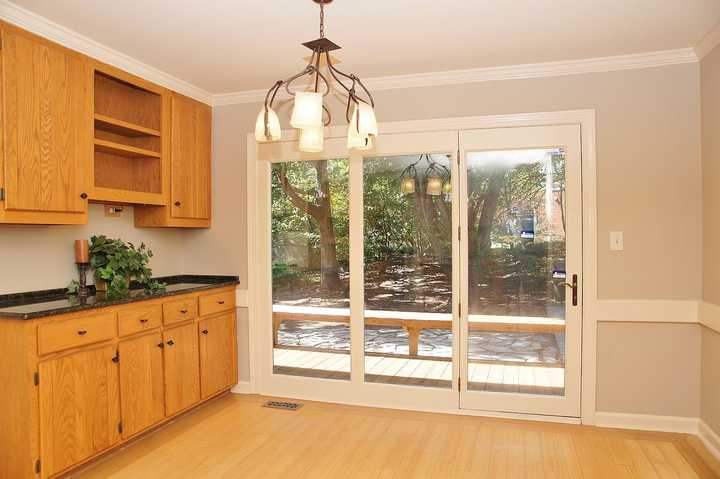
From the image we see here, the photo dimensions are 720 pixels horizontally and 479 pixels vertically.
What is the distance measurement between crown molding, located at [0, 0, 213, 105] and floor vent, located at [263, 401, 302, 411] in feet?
8.12

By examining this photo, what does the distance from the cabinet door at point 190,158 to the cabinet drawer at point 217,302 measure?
656 millimetres

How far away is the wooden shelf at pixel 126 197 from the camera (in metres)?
3.26

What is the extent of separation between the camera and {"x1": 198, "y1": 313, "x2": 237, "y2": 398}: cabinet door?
3.87 meters

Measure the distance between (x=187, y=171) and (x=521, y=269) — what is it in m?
2.62

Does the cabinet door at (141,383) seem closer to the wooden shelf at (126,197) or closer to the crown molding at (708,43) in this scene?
the wooden shelf at (126,197)

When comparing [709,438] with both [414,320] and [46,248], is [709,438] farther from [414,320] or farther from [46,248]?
[46,248]

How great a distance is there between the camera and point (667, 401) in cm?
344

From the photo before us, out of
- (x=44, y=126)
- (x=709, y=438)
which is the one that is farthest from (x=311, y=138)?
(x=709, y=438)

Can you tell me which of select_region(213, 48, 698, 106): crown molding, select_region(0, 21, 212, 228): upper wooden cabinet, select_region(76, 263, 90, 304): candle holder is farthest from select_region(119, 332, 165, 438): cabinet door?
select_region(213, 48, 698, 106): crown molding

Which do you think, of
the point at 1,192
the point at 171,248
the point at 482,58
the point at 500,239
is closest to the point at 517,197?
the point at 500,239

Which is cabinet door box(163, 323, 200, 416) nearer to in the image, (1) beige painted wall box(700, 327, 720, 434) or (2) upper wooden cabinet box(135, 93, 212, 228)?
(2) upper wooden cabinet box(135, 93, 212, 228)

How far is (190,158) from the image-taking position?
4.08m

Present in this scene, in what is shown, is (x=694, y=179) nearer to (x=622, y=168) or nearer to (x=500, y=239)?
(x=622, y=168)

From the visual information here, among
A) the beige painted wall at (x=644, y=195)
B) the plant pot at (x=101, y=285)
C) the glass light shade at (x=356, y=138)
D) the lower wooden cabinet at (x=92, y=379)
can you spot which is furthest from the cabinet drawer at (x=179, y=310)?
the beige painted wall at (x=644, y=195)
